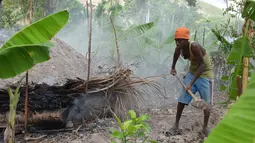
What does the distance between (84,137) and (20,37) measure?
6.92 feet

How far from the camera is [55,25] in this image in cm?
304

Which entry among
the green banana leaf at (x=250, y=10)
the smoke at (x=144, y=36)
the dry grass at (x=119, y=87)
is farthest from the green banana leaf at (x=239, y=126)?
the smoke at (x=144, y=36)

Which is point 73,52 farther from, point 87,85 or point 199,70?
point 199,70

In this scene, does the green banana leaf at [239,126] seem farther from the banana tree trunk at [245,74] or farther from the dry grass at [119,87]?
the dry grass at [119,87]

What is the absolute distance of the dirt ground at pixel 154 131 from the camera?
4.33 m

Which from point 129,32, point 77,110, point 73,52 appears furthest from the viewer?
point 73,52

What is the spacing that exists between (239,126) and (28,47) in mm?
2468

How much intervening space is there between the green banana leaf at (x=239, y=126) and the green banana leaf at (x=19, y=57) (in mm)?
2281

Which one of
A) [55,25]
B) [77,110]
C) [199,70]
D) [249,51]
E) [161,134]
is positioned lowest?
[161,134]

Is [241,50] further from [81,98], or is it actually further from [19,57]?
[81,98]

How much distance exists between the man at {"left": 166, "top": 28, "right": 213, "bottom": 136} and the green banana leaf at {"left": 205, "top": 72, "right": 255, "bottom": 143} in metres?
3.70

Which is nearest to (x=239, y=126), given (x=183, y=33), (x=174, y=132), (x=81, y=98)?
(x=183, y=33)

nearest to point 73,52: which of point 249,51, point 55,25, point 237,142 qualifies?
point 55,25

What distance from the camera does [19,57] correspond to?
115 inches
